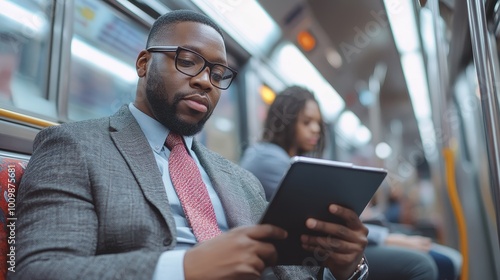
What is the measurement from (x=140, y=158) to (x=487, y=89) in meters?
0.95

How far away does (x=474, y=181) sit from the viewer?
3.75 meters

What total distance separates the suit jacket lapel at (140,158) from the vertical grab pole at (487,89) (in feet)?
2.89

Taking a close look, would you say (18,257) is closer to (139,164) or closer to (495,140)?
(139,164)

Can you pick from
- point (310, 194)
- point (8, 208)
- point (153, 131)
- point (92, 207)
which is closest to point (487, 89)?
point (310, 194)

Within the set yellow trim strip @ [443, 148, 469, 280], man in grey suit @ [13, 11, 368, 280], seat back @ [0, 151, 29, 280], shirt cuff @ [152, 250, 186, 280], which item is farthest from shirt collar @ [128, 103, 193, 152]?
yellow trim strip @ [443, 148, 469, 280]

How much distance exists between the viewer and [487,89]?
1117mm

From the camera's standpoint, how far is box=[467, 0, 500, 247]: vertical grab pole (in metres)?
1.11

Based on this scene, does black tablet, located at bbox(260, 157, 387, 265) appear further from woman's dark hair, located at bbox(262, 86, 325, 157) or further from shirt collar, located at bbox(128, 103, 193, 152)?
woman's dark hair, located at bbox(262, 86, 325, 157)

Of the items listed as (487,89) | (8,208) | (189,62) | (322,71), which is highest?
(322,71)

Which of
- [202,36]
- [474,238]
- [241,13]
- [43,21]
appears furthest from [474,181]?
[43,21]

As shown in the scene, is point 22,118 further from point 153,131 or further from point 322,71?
point 322,71

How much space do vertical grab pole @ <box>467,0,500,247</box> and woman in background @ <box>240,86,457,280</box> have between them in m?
0.72

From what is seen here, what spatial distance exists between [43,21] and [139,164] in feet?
2.77

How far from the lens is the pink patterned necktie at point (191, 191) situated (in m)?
0.98
